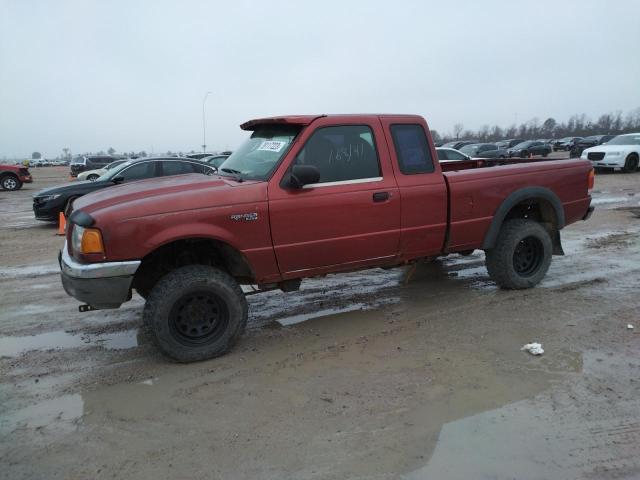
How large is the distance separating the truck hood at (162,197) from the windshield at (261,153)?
23 centimetres

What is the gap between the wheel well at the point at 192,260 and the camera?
14.3 ft

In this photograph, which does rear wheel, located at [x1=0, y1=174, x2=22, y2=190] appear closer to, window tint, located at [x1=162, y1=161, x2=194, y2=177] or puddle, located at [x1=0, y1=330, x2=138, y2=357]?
window tint, located at [x1=162, y1=161, x2=194, y2=177]

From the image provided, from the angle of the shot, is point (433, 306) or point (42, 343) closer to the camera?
point (42, 343)

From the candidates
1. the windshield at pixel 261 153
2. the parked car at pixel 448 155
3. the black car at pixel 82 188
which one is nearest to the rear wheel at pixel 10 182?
the black car at pixel 82 188

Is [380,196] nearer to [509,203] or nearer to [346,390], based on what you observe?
[509,203]

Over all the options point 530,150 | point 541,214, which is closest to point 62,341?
point 541,214

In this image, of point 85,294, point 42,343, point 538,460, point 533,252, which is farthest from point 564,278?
point 42,343

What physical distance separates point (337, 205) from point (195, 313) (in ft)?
5.20

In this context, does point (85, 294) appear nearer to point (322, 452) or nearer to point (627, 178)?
point (322, 452)

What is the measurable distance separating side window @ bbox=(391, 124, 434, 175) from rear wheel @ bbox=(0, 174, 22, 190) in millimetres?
24642

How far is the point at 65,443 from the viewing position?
3.11 m

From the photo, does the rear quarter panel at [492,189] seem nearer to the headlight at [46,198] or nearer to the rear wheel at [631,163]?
the headlight at [46,198]

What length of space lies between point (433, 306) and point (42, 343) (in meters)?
3.98

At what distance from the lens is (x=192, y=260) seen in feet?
15.1
